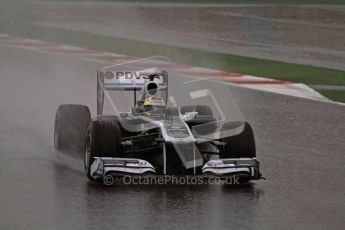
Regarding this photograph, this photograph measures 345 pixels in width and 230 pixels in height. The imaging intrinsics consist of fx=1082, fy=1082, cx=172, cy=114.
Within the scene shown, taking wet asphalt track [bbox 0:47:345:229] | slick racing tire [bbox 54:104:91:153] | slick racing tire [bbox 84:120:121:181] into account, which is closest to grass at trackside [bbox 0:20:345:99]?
wet asphalt track [bbox 0:47:345:229]

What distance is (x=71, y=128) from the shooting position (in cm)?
1231

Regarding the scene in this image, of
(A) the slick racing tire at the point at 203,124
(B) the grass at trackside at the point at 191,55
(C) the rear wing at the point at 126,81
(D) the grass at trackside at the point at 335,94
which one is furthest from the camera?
(B) the grass at trackside at the point at 191,55

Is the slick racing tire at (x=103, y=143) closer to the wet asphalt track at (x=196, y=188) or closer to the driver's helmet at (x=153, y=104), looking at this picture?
the wet asphalt track at (x=196, y=188)

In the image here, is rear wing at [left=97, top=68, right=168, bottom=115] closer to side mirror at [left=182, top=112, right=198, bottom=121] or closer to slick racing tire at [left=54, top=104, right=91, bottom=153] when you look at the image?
slick racing tire at [left=54, top=104, right=91, bottom=153]

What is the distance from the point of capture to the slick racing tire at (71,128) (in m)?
12.1

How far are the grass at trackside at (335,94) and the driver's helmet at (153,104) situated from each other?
583cm

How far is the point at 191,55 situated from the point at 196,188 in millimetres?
11480

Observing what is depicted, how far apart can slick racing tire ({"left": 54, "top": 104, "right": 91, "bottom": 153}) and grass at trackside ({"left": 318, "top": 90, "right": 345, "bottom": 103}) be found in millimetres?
5654

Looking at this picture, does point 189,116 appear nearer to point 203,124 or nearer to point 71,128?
point 203,124

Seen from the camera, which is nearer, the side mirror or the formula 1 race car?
the formula 1 race car

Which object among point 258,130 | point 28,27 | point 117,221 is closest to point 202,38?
point 28,27

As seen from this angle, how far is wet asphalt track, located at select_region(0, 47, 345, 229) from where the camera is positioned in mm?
9055

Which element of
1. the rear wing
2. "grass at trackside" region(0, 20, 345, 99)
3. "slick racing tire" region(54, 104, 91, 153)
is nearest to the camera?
"slick racing tire" region(54, 104, 91, 153)

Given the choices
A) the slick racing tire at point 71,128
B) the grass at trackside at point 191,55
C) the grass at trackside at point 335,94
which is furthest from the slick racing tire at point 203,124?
the grass at trackside at point 191,55
